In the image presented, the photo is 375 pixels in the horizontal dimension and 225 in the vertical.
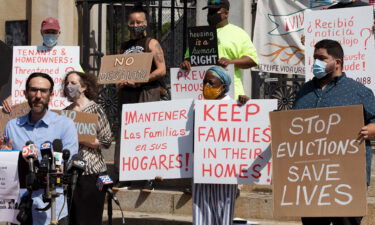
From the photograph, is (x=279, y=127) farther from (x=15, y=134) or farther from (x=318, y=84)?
(x=15, y=134)

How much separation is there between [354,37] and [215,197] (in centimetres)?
239

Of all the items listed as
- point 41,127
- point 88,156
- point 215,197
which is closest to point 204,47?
point 88,156

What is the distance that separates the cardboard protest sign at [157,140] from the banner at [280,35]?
2.99 meters

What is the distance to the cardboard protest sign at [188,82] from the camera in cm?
845

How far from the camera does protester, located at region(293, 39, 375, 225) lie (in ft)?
21.6

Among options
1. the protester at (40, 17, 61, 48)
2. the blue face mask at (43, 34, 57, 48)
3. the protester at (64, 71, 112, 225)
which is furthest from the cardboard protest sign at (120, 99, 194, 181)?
the blue face mask at (43, 34, 57, 48)

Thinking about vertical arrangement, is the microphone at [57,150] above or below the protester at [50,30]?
below

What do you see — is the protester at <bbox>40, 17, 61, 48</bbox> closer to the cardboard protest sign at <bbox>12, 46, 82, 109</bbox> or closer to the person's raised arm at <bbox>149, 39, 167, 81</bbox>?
the cardboard protest sign at <bbox>12, 46, 82, 109</bbox>

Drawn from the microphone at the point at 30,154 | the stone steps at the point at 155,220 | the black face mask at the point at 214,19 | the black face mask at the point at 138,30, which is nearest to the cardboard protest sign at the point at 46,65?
the black face mask at the point at 138,30

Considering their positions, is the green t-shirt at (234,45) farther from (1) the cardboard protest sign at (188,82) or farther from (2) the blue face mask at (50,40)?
(2) the blue face mask at (50,40)

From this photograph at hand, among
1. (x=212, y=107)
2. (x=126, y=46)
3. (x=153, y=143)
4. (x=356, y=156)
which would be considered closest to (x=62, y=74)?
(x=126, y=46)

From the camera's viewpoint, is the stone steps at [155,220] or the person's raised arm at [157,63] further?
the person's raised arm at [157,63]

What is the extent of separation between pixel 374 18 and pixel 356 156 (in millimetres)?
3274

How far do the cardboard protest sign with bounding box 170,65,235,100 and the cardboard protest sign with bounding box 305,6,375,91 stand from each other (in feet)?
3.42
